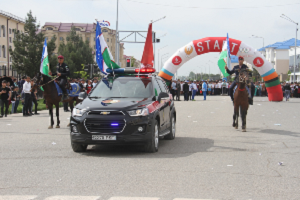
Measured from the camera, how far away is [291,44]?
122 m

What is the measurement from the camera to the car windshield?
10.2 metres

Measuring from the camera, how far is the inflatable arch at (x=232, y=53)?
3200 cm

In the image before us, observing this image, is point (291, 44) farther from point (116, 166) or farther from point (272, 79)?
point (116, 166)

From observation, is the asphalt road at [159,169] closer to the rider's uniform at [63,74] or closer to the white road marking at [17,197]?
the white road marking at [17,197]

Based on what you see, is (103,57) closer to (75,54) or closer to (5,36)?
(5,36)

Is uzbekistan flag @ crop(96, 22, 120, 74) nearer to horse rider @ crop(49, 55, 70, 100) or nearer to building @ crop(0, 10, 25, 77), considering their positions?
horse rider @ crop(49, 55, 70, 100)

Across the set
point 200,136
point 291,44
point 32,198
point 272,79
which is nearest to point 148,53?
point 200,136

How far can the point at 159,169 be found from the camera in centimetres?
770

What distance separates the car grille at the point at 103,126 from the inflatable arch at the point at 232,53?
23966 millimetres

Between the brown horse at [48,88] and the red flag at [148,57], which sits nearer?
the red flag at [148,57]

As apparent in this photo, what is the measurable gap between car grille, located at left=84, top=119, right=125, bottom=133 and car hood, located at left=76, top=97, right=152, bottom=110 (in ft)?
0.91

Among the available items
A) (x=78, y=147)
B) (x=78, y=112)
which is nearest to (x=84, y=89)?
(x=78, y=147)

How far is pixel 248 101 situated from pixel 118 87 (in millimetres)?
5393

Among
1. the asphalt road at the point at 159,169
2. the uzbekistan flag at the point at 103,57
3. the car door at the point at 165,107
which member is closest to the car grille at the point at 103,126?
the asphalt road at the point at 159,169
